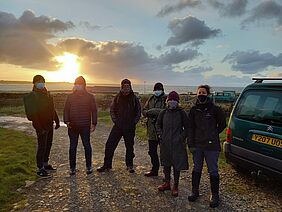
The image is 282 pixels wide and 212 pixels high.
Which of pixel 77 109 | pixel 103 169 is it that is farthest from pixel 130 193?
pixel 77 109

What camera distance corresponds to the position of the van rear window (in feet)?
18.9

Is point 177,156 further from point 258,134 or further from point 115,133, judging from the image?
point 115,133

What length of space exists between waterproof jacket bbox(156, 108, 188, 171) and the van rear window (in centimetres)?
150

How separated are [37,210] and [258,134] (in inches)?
173

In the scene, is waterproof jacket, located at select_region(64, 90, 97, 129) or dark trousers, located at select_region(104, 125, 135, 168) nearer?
waterproof jacket, located at select_region(64, 90, 97, 129)

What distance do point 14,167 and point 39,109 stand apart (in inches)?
71.0

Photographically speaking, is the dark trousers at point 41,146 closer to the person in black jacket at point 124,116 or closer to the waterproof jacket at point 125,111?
the person in black jacket at point 124,116

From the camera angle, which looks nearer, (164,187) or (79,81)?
(164,187)

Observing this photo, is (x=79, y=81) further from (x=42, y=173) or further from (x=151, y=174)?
→ (x=151, y=174)

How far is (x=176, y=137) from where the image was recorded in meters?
5.92

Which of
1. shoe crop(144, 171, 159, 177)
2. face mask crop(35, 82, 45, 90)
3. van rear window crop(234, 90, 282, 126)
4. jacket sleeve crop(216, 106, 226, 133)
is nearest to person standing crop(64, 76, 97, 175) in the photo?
face mask crop(35, 82, 45, 90)

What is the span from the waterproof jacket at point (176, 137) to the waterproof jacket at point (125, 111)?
1559 mm

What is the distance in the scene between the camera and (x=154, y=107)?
6980 mm

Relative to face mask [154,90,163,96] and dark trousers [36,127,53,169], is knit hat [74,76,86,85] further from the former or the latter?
face mask [154,90,163,96]
